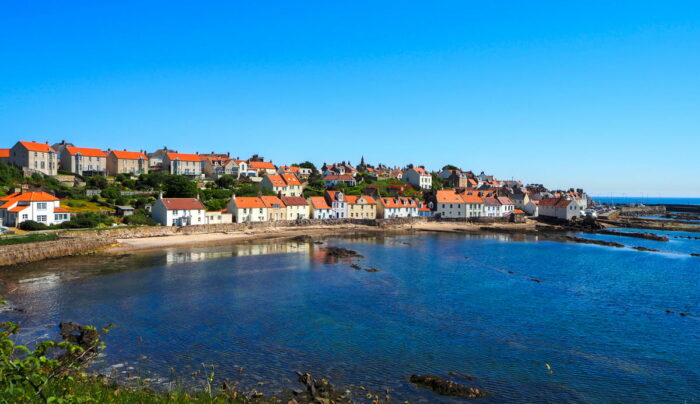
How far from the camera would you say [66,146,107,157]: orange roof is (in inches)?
3639

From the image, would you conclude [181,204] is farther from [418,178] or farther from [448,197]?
[418,178]

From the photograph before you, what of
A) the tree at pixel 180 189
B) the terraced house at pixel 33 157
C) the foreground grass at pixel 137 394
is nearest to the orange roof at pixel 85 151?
the terraced house at pixel 33 157

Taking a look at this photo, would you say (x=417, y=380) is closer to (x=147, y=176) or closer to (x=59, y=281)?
(x=59, y=281)

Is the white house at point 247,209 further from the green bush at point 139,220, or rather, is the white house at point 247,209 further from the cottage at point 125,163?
the cottage at point 125,163

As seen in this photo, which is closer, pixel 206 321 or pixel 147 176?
pixel 206 321

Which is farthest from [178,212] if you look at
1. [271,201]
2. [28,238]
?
[28,238]

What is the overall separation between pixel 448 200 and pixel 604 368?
81.3 meters

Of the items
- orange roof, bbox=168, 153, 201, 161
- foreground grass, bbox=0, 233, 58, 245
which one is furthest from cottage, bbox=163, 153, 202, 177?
foreground grass, bbox=0, 233, 58, 245

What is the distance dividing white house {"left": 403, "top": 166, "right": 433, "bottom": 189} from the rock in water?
107 meters

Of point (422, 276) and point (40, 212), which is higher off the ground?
point (40, 212)

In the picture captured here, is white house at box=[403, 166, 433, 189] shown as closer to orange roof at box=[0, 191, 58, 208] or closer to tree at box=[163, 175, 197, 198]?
tree at box=[163, 175, 197, 198]

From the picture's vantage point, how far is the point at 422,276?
4103cm

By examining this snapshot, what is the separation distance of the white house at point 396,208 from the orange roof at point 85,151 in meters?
62.0

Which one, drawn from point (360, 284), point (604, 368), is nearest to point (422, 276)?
point (360, 284)
